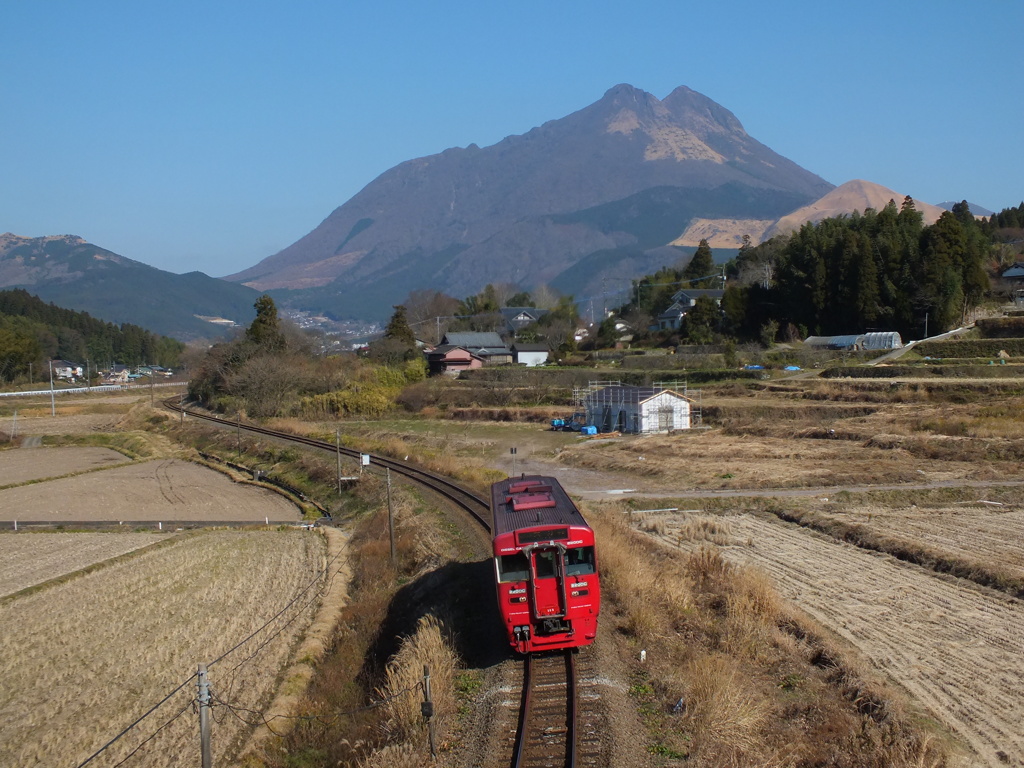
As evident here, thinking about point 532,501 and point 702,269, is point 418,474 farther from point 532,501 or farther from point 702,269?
point 702,269

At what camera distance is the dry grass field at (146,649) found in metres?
11.9

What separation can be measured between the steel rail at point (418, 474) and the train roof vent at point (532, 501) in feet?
29.0

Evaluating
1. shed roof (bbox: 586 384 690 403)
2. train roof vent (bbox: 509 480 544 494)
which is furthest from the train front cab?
shed roof (bbox: 586 384 690 403)

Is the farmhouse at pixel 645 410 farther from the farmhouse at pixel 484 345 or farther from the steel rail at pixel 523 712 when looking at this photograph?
the steel rail at pixel 523 712

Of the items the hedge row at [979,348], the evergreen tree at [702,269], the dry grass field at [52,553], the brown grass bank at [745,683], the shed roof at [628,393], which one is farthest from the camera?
the evergreen tree at [702,269]

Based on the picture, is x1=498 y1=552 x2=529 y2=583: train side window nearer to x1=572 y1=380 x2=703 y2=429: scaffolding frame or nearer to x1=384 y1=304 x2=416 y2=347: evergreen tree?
x1=572 y1=380 x2=703 y2=429: scaffolding frame

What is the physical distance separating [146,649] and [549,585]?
876 centimetres

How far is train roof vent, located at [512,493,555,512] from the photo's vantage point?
12.4 m

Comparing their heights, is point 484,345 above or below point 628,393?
above

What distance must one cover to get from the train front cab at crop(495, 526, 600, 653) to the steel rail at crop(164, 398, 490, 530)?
10609mm

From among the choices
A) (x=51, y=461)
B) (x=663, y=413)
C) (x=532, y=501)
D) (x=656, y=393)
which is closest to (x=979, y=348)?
(x=663, y=413)

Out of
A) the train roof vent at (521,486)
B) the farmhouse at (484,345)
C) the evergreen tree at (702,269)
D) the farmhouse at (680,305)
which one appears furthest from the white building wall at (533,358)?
the train roof vent at (521,486)

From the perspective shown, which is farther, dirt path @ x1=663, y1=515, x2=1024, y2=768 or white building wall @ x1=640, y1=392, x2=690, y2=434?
white building wall @ x1=640, y1=392, x2=690, y2=434

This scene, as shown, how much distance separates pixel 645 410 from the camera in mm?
45062
